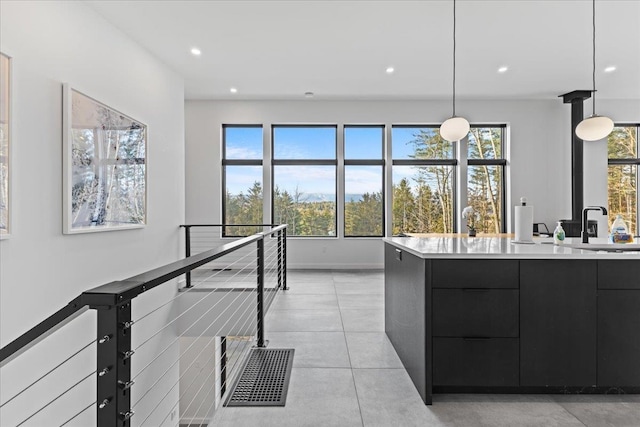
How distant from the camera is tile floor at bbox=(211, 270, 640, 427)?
1.86 metres

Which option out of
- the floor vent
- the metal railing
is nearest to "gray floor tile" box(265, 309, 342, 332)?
the metal railing

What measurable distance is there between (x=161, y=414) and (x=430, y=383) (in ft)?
14.9

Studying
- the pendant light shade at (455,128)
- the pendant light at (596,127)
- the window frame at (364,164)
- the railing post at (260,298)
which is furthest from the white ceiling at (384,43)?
the railing post at (260,298)

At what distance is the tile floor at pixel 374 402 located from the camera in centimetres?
186

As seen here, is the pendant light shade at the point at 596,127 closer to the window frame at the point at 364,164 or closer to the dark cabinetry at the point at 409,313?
the dark cabinetry at the point at 409,313

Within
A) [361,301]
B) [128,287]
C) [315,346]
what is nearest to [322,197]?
[361,301]

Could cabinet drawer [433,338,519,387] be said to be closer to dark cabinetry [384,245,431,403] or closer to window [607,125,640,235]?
dark cabinetry [384,245,431,403]

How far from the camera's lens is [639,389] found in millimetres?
2059

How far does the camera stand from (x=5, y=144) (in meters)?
2.43

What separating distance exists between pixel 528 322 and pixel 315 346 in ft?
5.08

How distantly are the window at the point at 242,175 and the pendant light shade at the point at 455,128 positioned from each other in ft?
12.5

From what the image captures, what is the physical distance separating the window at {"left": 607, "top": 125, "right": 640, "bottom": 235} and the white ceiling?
929mm

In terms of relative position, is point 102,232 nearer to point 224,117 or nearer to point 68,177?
point 68,177

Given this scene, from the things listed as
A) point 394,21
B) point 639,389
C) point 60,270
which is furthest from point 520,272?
point 60,270
